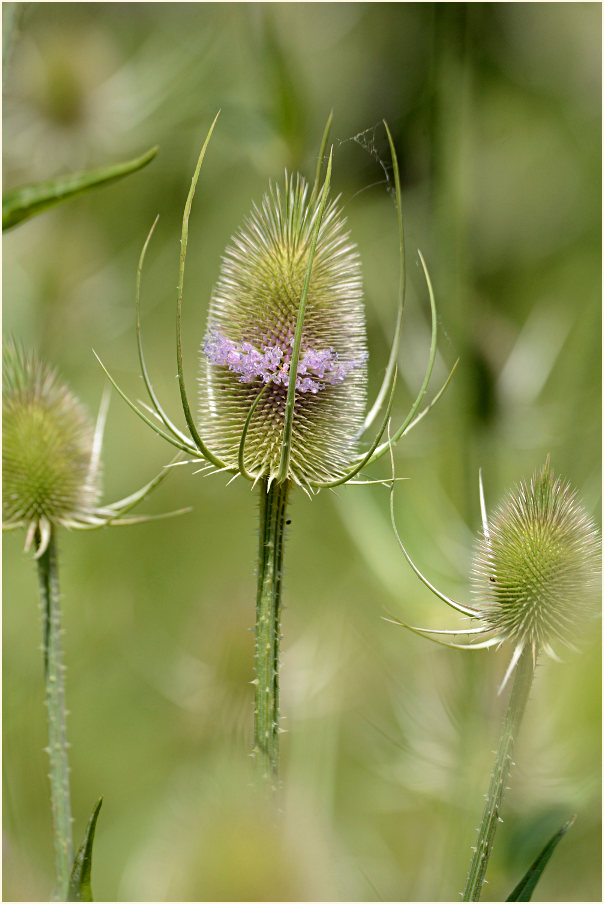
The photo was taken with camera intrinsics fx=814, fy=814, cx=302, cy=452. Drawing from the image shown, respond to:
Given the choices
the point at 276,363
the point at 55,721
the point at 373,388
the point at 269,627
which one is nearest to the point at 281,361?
the point at 276,363

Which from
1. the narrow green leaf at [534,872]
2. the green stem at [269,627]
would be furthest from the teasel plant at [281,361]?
the narrow green leaf at [534,872]

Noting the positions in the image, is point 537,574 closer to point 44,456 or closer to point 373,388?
point 373,388

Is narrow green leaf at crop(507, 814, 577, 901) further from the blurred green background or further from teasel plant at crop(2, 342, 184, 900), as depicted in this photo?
teasel plant at crop(2, 342, 184, 900)

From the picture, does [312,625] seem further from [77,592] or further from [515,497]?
[515,497]

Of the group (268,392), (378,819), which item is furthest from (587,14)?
(378,819)

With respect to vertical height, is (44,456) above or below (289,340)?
below

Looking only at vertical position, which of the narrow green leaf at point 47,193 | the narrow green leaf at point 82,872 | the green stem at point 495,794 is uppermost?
the narrow green leaf at point 47,193

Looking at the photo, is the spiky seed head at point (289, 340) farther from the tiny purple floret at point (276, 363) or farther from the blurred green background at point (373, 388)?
the blurred green background at point (373, 388)
